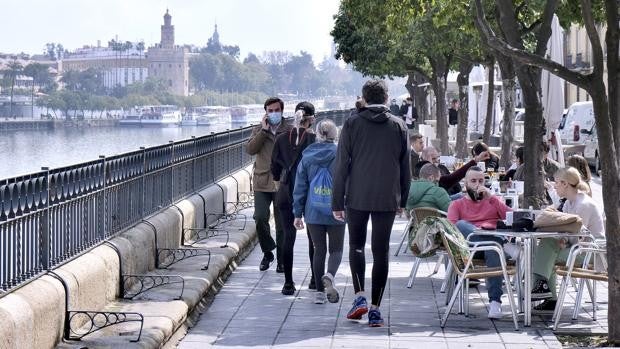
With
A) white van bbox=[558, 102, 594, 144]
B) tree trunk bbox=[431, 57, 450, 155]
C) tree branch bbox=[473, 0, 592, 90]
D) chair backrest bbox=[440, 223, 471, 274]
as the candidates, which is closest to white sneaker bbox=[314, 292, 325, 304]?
chair backrest bbox=[440, 223, 471, 274]

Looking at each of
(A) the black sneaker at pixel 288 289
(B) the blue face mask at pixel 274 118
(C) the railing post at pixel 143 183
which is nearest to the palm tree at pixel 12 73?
(B) the blue face mask at pixel 274 118

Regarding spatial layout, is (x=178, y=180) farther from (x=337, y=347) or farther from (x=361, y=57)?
(x=361, y=57)

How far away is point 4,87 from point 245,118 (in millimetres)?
67524

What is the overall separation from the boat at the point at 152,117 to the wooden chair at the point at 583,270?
112737mm

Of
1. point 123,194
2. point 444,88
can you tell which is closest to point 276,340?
point 123,194

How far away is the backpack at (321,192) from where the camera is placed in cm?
1020

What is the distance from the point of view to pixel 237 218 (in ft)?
55.1

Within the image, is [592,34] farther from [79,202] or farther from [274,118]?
[274,118]

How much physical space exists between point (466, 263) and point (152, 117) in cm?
11865

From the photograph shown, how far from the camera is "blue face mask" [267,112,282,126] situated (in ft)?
41.0

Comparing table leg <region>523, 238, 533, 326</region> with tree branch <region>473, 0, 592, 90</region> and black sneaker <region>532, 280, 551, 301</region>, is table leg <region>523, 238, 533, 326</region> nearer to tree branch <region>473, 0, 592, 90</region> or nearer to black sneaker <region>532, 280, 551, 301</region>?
black sneaker <region>532, 280, 551, 301</region>

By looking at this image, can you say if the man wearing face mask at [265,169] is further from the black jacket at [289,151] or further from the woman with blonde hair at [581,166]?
the woman with blonde hair at [581,166]

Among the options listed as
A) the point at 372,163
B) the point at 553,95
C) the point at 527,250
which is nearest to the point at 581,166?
the point at 527,250

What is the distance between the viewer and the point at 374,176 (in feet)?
30.8
